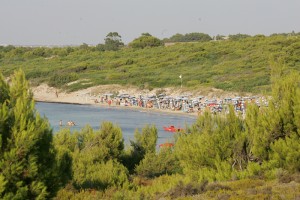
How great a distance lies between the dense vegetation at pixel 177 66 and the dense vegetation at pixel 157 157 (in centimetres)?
3382

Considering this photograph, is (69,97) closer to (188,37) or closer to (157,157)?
(157,157)

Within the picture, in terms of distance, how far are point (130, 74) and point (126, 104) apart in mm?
13550

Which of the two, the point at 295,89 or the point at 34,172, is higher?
the point at 295,89

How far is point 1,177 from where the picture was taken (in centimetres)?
1064

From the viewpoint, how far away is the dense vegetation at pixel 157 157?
444 inches

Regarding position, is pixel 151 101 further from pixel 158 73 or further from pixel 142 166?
pixel 142 166

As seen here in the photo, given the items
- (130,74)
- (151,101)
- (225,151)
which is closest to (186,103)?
(151,101)

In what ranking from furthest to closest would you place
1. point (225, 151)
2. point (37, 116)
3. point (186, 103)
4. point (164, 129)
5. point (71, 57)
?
point (71, 57) → point (186, 103) → point (164, 129) → point (225, 151) → point (37, 116)

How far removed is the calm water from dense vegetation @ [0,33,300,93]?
29.2 feet

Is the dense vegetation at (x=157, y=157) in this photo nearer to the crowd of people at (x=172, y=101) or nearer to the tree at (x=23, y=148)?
the tree at (x=23, y=148)

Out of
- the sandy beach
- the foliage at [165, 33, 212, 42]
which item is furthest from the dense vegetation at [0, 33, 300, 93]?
the foliage at [165, 33, 212, 42]

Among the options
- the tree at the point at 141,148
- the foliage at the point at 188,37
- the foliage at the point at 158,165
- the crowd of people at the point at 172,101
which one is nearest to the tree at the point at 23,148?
the foliage at the point at 158,165

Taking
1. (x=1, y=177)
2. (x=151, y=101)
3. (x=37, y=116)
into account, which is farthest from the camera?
(x=151, y=101)

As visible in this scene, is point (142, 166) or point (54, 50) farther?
point (54, 50)
